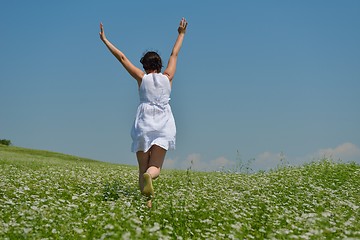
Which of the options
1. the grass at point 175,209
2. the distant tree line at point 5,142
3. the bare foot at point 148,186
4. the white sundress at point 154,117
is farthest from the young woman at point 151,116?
the distant tree line at point 5,142

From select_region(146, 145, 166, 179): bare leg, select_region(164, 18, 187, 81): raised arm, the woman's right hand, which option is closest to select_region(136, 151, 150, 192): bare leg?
select_region(146, 145, 166, 179): bare leg

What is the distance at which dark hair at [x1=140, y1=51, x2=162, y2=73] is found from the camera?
35.7 feet

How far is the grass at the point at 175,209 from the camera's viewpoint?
780 centimetres

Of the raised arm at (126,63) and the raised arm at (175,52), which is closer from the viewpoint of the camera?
the raised arm at (126,63)

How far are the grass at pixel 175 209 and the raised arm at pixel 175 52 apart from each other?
2603 mm

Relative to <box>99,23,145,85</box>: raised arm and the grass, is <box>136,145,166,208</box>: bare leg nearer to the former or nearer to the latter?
the grass

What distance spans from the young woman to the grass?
83 centimetres

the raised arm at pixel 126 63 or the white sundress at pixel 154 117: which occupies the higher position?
the raised arm at pixel 126 63

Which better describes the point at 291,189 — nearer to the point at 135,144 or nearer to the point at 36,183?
the point at 135,144

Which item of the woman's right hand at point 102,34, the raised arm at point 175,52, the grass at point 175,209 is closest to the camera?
the grass at point 175,209

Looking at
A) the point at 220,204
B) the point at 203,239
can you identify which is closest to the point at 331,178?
the point at 220,204

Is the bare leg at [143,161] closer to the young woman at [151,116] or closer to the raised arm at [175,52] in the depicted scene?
the young woman at [151,116]

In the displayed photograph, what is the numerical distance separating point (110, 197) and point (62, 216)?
9.64ft

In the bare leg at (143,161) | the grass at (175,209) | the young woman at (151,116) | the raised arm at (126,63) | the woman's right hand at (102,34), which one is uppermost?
the woman's right hand at (102,34)
